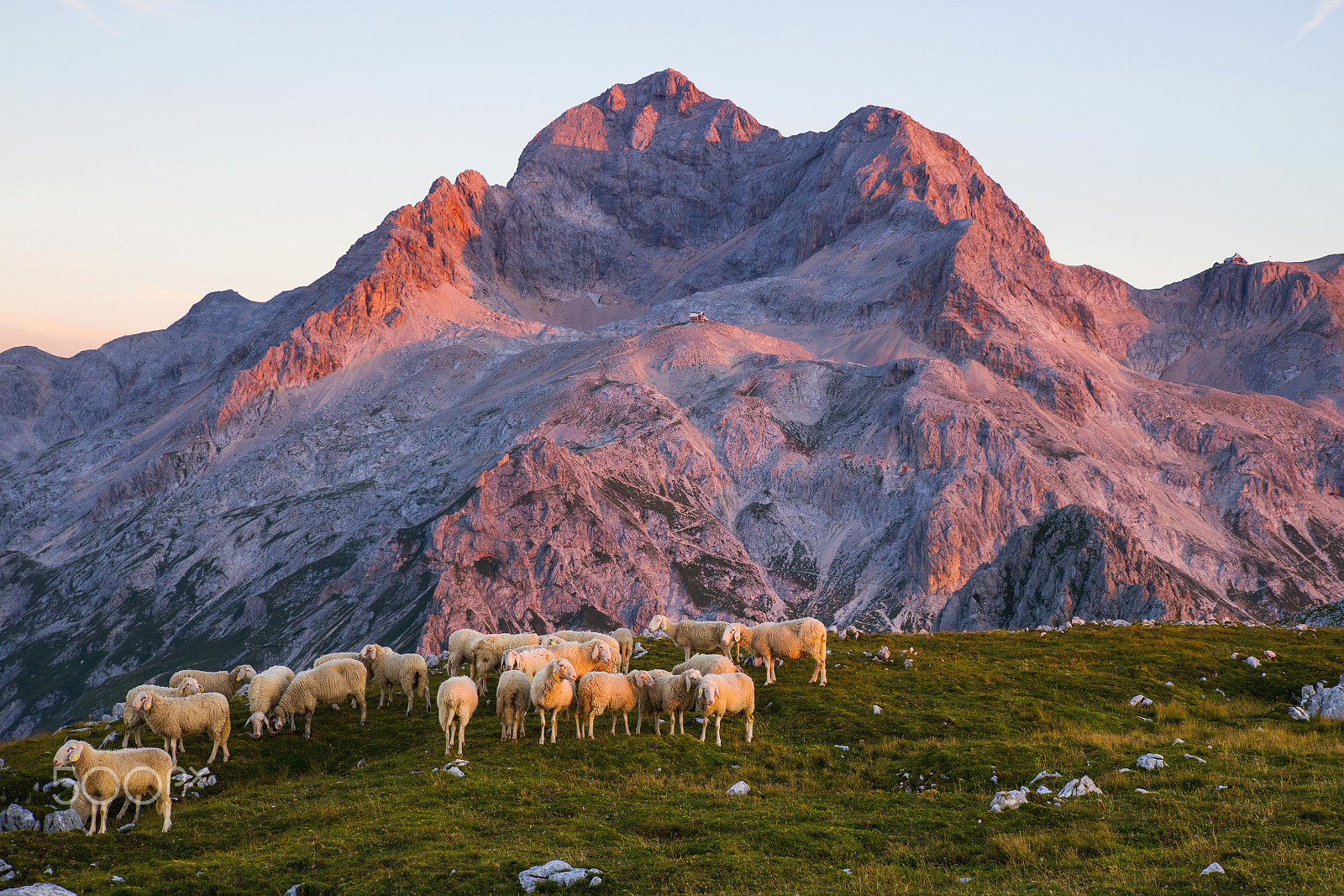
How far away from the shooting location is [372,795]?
2761 cm

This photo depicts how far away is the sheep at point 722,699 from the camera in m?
32.5

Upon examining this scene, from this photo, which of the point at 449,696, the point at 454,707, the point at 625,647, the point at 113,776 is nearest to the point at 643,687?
the point at 454,707

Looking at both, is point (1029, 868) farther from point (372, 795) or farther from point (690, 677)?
point (372, 795)

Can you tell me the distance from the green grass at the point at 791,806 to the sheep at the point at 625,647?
6.20 meters

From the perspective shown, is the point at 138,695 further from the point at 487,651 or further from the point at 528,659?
the point at 487,651

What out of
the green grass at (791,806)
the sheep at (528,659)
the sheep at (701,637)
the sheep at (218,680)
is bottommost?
the green grass at (791,806)

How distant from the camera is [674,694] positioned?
33.5 m

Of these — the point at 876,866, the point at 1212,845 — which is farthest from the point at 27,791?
the point at 1212,845

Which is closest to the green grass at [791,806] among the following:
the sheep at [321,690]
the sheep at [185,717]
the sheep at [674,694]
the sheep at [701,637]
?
the sheep at [321,690]

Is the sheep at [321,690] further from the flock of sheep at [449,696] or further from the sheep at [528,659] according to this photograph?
the sheep at [528,659]

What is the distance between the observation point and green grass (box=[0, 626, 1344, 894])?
68.6 feet

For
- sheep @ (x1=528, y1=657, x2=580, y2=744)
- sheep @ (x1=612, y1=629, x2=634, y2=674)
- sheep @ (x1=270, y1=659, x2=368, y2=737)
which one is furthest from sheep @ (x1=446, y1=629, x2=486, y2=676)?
sheep @ (x1=528, y1=657, x2=580, y2=744)

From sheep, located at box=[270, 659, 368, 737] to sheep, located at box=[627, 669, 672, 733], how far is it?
10885mm

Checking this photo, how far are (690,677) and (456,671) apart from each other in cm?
1353
